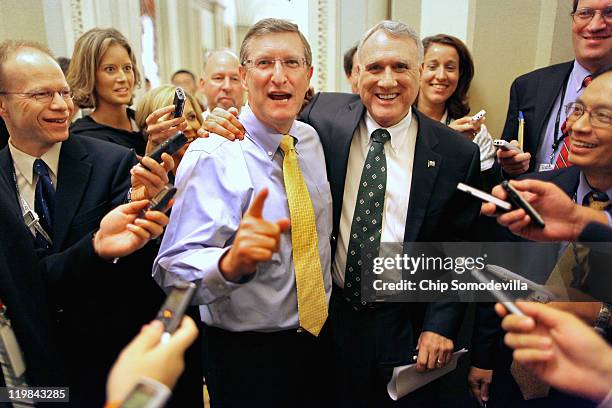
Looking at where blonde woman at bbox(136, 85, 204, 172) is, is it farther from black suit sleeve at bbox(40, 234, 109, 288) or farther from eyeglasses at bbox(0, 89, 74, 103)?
black suit sleeve at bbox(40, 234, 109, 288)

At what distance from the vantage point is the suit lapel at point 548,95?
6.28 feet

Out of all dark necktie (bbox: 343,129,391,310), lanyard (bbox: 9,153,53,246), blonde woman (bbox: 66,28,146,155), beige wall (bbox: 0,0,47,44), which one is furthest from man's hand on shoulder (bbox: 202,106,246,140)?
beige wall (bbox: 0,0,47,44)

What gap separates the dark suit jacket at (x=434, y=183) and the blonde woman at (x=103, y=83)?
111 cm

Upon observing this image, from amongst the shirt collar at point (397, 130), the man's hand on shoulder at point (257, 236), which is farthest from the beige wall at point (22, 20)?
the man's hand on shoulder at point (257, 236)

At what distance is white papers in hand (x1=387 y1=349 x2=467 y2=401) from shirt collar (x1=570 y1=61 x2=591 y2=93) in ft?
4.30

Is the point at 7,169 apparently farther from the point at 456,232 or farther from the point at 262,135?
the point at 456,232

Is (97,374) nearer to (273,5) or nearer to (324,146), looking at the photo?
(324,146)

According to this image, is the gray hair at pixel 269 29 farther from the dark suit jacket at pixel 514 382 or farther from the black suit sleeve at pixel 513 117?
the black suit sleeve at pixel 513 117

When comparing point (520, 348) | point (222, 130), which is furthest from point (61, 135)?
point (520, 348)

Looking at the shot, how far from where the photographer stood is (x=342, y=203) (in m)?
1.46

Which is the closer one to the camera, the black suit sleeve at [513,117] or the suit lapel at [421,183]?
the suit lapel at [421,183]

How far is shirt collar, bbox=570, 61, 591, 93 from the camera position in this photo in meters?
1.85

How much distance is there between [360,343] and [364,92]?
2.88 feet

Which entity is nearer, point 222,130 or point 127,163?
point 222,130
